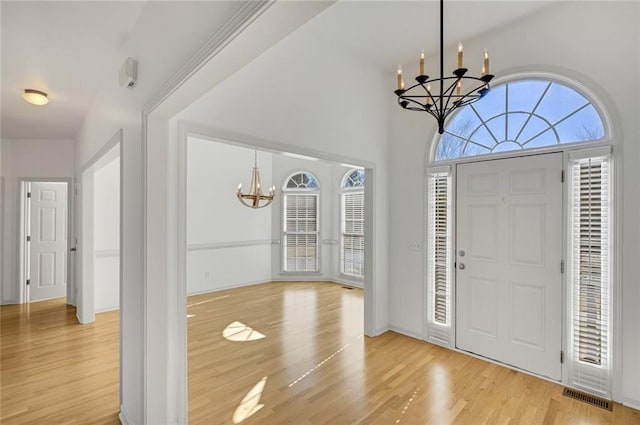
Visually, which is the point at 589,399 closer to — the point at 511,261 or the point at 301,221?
the point at 511,261

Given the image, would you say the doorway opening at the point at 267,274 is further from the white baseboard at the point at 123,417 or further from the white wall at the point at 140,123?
the white wall at the point at 140,123

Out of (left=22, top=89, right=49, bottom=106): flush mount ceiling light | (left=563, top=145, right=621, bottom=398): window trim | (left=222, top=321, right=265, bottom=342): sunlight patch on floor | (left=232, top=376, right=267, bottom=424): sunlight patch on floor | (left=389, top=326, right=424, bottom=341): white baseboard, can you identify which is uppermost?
(left=22, top=89, right=49, bottom=106): flush mount ceiling light

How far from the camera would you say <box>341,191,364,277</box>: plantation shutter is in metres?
6.94

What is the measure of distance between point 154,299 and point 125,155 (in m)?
1.11

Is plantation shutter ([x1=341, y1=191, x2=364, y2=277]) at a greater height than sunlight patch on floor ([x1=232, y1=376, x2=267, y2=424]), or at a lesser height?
greater

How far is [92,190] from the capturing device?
14.8ft

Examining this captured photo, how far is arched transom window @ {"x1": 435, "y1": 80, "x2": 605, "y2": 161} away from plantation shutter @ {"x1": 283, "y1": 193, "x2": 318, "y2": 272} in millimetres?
4108

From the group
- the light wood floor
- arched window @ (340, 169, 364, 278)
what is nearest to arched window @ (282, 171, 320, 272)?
arched window @ (340, 169, 364, 278)

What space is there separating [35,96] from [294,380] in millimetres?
3917

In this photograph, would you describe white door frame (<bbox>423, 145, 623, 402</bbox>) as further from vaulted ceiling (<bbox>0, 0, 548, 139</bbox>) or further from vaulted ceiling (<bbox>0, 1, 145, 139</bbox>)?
vaulted ceiling (<bbox>0, 1, 145, 139</bbox>)

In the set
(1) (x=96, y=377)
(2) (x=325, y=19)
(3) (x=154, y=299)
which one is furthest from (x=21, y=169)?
(2) (x=325, y=19)

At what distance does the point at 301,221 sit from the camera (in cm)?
746

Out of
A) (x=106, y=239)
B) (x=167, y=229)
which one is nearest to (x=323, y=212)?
(x=106, y=239)

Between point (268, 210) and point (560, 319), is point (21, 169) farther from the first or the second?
point (560, 319)
